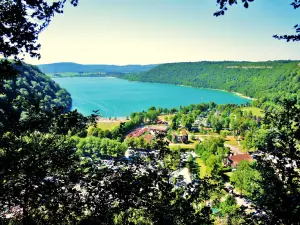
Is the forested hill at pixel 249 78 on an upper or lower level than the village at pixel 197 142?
upper

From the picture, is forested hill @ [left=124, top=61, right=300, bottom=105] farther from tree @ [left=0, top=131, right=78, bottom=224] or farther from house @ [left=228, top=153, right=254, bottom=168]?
tree @ [left=0, top=131, right=78, bottom=224]

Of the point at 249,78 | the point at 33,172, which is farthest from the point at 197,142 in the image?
the point at 249,78

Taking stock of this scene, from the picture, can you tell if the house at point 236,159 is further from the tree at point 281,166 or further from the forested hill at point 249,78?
the forested hill at point 249,78

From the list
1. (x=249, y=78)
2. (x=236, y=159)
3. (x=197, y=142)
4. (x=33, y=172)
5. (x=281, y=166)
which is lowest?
(x=197, y=142)

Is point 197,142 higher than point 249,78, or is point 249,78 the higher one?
point 249,78

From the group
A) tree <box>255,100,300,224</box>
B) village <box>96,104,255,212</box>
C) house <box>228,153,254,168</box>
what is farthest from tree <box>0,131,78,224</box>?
house <box>228,153,254,168</box>

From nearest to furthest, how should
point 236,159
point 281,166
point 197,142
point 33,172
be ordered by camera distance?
point 281,166 < point 33,172 < point 236,159 < point 197,142

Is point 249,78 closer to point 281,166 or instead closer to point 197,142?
point 197,142

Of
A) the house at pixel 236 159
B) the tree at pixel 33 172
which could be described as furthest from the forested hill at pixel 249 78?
the tree at pixel 33 172
